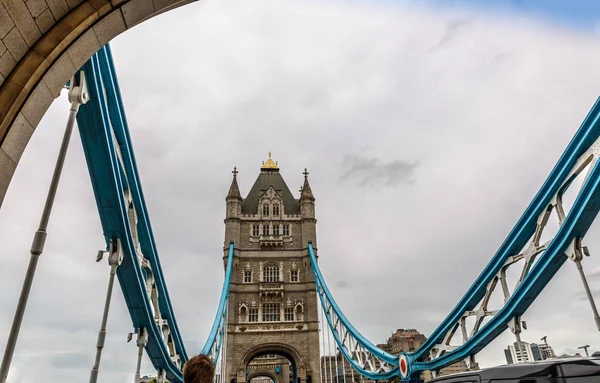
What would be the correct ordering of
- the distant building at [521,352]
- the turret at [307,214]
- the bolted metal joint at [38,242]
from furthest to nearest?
1. the turret at [307,214]
2. the distant building at [521,352]
3. the bolted metal joint at [38,242]

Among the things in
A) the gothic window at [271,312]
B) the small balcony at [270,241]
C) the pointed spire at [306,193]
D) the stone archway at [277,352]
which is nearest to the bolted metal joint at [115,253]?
the stone archway at [277,352]

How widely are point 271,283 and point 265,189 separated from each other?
9.71 metres


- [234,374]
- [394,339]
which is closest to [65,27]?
[234,374]

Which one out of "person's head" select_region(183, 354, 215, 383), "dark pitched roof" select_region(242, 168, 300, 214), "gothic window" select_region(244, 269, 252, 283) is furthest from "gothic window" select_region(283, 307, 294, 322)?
"person's head" select_region(183, 354, 215, 383)

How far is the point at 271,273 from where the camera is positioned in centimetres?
3494

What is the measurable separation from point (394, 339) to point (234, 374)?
6613 cm

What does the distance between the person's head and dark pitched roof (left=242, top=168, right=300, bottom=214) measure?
35.0 metres

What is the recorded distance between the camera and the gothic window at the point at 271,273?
3466 cm

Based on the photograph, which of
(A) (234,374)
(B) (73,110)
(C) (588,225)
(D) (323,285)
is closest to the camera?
(B) (73,110)

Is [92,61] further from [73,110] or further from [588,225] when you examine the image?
[588,225]

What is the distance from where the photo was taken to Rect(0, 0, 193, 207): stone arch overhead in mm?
2977

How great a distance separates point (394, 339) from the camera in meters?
88.4

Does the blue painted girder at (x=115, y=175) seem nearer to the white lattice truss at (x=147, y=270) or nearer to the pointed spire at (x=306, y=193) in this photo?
the white lattice truss at (x=147, y=270)

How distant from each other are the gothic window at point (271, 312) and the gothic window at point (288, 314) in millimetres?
497
